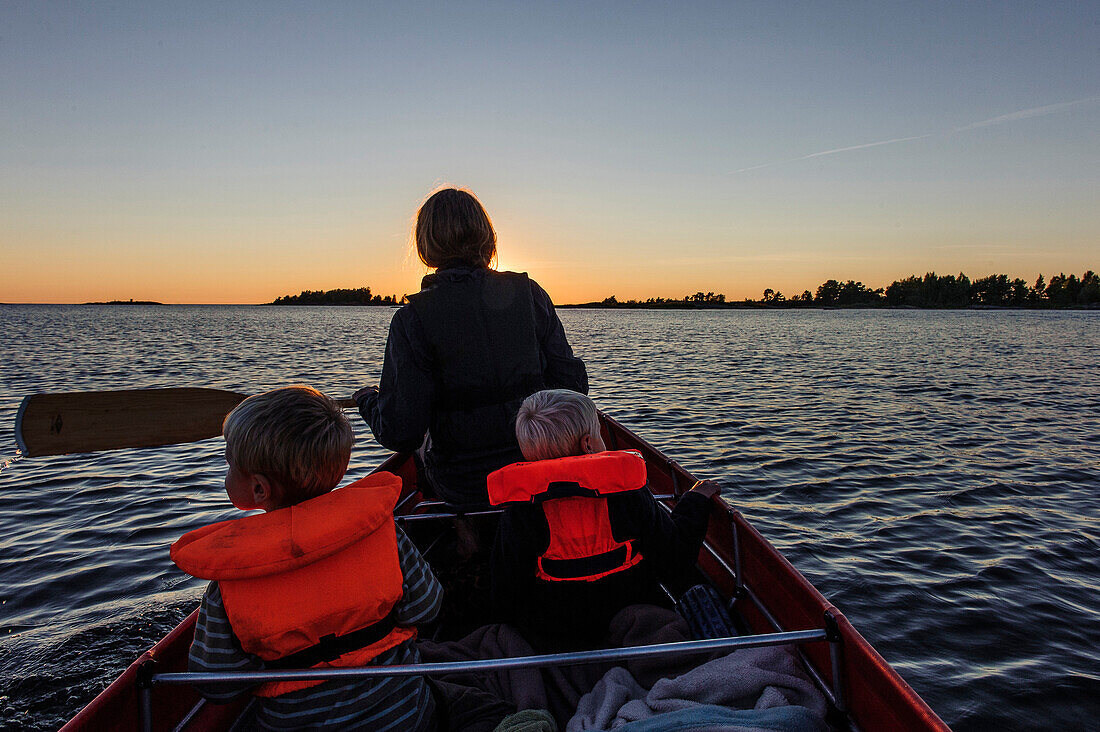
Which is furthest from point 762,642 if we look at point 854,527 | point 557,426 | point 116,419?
point 854,527

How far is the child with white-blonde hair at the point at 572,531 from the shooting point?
2.24 m

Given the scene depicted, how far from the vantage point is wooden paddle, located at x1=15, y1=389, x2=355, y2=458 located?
8.95ft

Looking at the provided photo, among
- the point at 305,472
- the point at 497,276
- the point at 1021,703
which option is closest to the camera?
the point at 305,472

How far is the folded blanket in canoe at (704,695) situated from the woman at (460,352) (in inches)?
51.4

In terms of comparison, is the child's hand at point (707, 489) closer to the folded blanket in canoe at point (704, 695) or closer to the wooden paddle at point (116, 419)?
the folded blanket in canoe at point (704, 695)

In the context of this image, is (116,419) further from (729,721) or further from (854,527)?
(854,527)

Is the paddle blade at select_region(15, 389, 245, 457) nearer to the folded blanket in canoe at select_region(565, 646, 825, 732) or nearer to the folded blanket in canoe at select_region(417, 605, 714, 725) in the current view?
the folded blanket in canoe at select_region(417, 605, 714, 725)

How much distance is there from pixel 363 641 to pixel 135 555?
5.50 meters

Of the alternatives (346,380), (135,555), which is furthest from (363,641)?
(346,380)

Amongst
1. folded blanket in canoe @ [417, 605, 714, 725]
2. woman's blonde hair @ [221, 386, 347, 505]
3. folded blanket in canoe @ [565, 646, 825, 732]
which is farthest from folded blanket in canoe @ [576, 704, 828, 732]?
woman's blonde hair @ [221, 386, 347, 505]

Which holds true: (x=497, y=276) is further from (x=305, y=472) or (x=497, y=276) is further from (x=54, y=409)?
(x=54, y=409)

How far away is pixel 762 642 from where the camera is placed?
198 cm

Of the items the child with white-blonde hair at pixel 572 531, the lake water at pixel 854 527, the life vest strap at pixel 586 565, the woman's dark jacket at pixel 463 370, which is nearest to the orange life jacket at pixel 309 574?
the child with white-blonde hair at pixel 572 531

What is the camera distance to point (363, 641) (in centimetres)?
186
